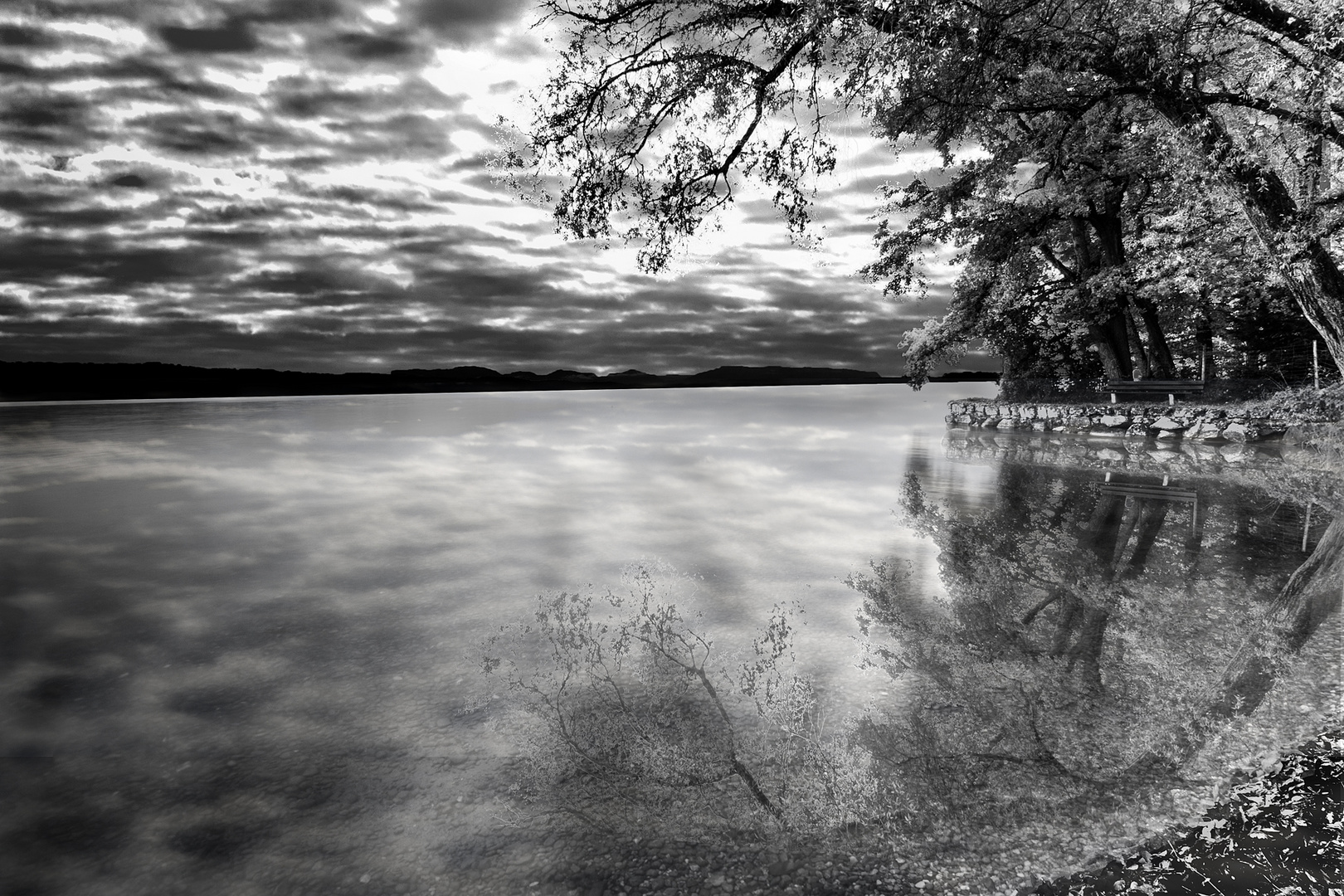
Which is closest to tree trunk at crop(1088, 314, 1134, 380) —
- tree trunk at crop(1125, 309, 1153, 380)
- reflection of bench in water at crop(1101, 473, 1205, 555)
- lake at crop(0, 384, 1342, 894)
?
tree trunk at crop(1125, 309, 1153, 380)

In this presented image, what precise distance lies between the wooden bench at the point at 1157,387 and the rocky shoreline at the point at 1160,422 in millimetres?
780

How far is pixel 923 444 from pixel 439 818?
23341 millimetres

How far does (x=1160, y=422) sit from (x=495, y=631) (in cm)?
2415

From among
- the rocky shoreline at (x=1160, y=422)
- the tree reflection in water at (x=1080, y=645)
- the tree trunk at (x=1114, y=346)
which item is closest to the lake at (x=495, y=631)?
the tree reflection in water at (x=1080, y=645)

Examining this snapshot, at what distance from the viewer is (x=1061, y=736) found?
3.76 m

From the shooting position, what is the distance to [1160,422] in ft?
73.5

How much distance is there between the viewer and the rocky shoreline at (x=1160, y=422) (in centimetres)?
1847

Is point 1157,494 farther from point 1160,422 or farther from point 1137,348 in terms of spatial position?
point 1137,348

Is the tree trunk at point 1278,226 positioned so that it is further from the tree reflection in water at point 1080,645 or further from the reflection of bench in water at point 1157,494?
the tree reflection in water at point 1080,645

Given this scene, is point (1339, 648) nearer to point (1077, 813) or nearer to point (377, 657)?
point (1077, 813)

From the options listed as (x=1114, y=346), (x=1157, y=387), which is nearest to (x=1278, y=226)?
(x=1157, y=387)

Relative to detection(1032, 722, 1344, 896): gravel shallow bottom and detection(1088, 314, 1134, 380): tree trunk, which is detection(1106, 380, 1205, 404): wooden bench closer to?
detection(1088, 314, 1134, 380): tree trunk

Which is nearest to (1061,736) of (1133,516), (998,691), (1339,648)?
(998,691)

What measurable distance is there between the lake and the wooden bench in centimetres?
1118
